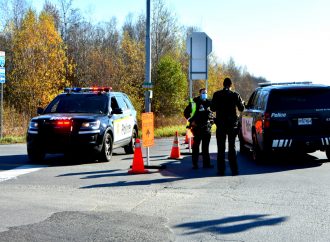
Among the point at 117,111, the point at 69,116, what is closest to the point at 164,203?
the point at 69,116

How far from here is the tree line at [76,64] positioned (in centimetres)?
4072

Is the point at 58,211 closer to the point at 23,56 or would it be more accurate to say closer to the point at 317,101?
the point at 317,101

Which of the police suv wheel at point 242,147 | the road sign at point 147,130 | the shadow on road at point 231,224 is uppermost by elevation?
the road sign at point 147,130

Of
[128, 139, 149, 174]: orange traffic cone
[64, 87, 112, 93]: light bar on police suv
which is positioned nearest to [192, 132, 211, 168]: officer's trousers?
[128, 139, 149, 174]: orange traffic cone

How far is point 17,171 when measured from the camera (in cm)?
1163

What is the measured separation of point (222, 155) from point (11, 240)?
5.84 m

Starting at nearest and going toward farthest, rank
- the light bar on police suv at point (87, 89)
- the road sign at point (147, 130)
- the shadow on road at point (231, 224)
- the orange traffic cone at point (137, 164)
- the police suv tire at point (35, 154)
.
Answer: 1. the shadow on road at point (231, 224)
2. the orange traffic cone at point (137, 164)
3. the road sign at point (147, 130)
4. the police suv tire at point (35, 154)
5. the light bar on police suv at point (87, 89)

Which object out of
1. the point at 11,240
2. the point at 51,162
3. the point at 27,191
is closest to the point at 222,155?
the point at 27,191

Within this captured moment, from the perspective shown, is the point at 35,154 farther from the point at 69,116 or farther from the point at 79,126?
the point at 79,126

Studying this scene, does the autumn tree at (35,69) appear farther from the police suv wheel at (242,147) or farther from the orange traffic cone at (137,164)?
the orange traffic cone at (137,164)

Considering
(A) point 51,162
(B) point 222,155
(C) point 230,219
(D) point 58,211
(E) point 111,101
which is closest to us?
(C) point 230,219

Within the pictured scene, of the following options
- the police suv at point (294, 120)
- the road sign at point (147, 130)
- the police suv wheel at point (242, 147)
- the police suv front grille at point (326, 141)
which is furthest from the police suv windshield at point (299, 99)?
the police suv wheel at point (242, 147)

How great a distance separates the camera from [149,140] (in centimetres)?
1187

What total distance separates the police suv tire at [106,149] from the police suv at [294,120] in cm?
378
